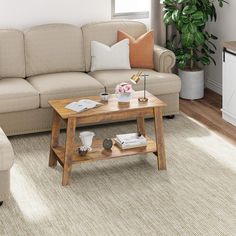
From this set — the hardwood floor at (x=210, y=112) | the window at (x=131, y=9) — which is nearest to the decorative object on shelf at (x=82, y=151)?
the hardwood floor at (x=210, y=112)

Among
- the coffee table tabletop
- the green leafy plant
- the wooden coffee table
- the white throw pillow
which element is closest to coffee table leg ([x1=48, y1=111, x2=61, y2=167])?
the wooden coffee table

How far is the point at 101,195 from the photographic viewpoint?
14.9 ft

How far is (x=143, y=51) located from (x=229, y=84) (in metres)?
0.96

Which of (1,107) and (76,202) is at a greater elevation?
(1,107)

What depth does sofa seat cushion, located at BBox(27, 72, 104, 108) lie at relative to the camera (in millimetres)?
5652

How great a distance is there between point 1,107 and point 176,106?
1.72 metres

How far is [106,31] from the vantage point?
21.0 ft

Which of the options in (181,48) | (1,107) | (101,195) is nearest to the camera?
(101,195)

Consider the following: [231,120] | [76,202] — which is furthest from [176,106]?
[76,202]

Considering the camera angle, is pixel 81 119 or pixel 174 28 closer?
pixel 81 119

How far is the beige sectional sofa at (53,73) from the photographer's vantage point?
561 cm

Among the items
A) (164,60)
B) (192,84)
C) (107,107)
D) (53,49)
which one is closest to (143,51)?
(164,60)

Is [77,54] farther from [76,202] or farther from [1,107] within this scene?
[76,202]

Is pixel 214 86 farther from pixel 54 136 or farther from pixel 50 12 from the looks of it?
pixel 54 136
